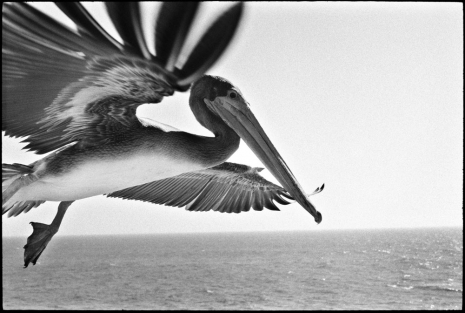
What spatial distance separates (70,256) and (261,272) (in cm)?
5427

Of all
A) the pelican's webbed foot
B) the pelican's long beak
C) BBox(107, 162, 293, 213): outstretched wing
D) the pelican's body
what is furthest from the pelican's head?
the pelican's webbed foot

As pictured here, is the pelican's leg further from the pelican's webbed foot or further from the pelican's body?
the pelican's body

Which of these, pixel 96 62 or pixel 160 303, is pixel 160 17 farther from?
pixel 160 303

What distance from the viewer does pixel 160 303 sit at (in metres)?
58.5

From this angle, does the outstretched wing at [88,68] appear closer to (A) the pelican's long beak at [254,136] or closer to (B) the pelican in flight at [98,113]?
(B) the pelican in flight at [98,113]

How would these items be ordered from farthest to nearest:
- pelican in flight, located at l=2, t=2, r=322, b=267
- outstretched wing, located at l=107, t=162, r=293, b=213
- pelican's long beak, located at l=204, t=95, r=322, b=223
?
outstretched wing, located at l=107, t=162, r=293, b=213
pelican's long beak, located at l=204, t=95, r=322, b=223
pelican in flight, located at l=2, t=2, r=322, b=267

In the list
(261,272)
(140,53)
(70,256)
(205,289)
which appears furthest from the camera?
(70,256)

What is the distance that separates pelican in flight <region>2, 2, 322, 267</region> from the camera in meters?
1.56

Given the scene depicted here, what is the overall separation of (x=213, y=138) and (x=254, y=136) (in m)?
0.31

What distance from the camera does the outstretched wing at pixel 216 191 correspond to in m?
3.66

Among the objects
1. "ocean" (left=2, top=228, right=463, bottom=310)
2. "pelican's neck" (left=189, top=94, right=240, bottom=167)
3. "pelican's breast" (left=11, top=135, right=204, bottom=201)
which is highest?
"pelican's neck" (left=189, top=94, right=240, bottom=167)

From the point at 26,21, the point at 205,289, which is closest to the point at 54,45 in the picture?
the point at 26,21

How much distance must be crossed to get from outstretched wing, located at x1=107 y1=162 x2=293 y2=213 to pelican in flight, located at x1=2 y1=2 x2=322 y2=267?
0.63m

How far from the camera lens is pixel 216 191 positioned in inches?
154
